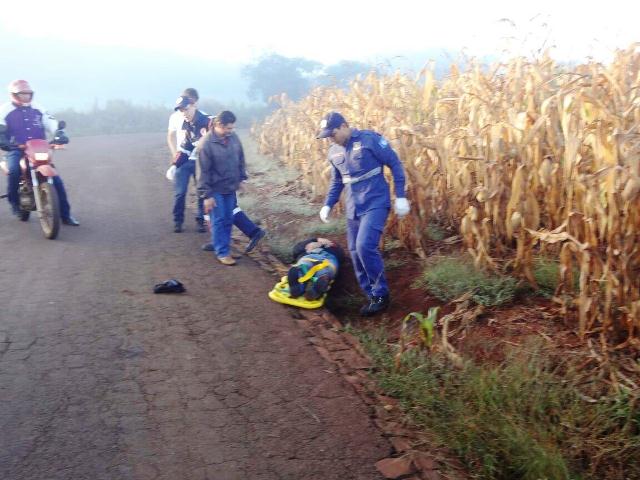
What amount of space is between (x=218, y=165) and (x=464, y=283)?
325 cm

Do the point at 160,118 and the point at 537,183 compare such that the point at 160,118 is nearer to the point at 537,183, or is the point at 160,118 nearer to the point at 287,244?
the point at 287,244

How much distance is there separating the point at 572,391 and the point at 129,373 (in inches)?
119

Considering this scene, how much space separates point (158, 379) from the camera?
15.1ft

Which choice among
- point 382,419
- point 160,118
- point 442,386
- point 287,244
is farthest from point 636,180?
point 160,118

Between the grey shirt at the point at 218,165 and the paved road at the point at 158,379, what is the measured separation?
0.85 meters

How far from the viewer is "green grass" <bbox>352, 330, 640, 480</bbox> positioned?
3582mm

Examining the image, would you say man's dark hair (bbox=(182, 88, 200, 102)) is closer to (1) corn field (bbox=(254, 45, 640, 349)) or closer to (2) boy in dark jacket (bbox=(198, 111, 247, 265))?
(2) boy in dark jacket (bbox=(198, 111, 247, 265))

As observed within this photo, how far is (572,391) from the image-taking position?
13.3 ft

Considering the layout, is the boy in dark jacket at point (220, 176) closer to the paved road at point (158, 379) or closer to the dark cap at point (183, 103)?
the paved road at point (158, 379)

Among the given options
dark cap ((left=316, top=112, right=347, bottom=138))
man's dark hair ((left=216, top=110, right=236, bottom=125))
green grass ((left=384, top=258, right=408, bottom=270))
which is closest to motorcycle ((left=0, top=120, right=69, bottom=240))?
man's dark hair ((left=216, top=110, right=236, bottom=125))

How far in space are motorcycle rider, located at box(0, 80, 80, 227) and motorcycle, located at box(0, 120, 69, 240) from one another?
0.07m

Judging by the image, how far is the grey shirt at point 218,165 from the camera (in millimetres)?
7355

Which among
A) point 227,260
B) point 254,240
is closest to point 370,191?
point 227,260

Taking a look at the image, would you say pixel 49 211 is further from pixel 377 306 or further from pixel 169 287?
pixel 377 306
